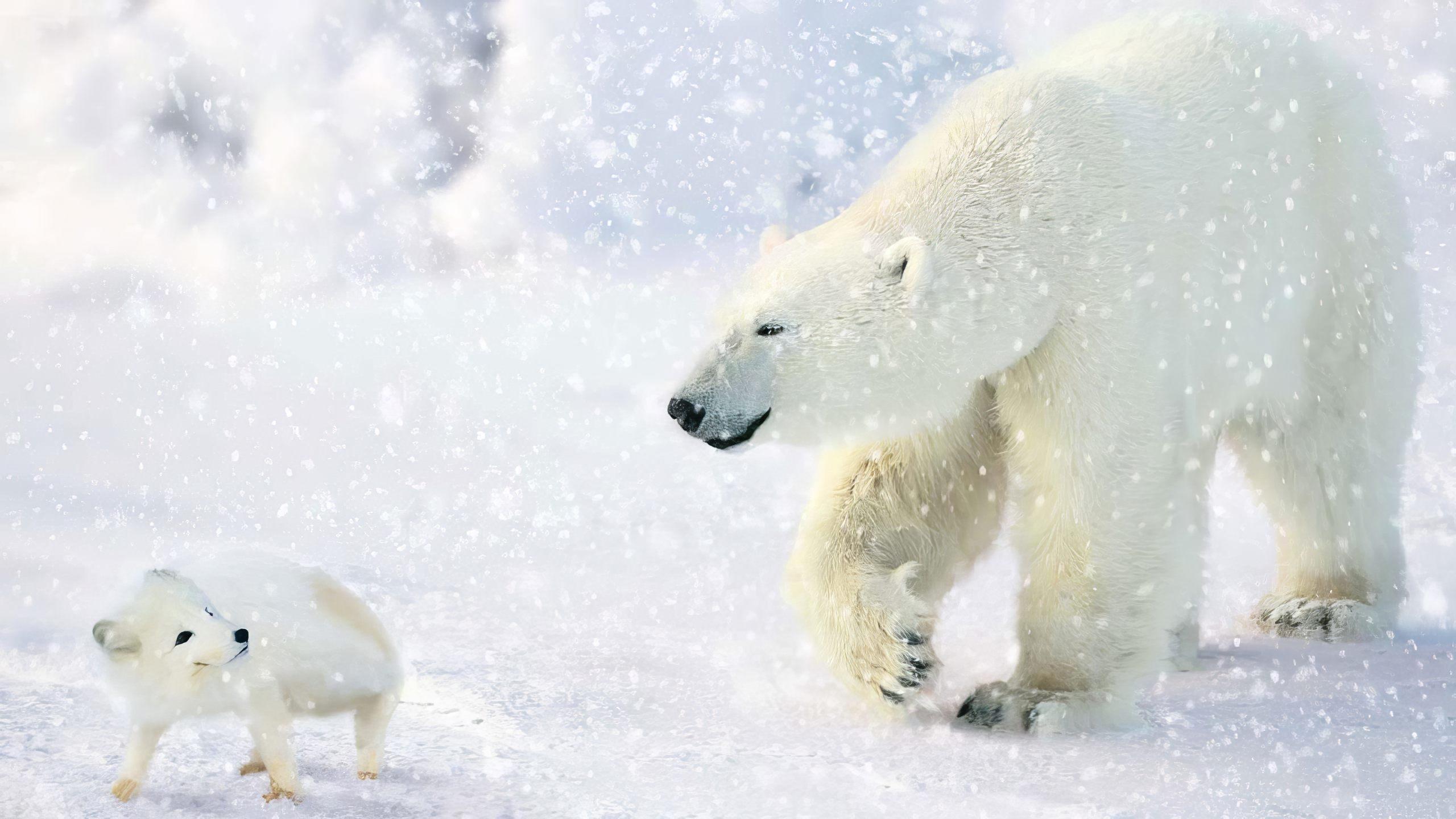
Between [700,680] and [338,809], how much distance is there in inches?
37.6

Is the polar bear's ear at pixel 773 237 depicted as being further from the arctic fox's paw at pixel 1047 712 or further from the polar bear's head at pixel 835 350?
the arctic fox's paw at pixel 1047 712

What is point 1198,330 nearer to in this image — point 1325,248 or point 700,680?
point 1325,248

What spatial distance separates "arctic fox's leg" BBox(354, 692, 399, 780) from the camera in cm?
184

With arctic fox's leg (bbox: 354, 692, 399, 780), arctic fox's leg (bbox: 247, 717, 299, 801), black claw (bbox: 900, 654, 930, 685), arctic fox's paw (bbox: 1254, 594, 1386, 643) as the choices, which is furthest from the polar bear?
arctic fox's leg (bbox: 247, 717, 299, 801)

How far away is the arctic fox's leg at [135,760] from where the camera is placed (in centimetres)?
176

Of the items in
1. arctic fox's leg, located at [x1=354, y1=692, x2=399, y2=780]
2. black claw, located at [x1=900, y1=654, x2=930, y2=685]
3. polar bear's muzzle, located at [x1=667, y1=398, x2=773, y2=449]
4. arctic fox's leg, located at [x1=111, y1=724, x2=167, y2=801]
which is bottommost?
arctic fox's leg, located at [x1=111, y1=724, x2=167, y2=801]

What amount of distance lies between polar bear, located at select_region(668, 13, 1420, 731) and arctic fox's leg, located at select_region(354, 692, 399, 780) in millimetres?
650

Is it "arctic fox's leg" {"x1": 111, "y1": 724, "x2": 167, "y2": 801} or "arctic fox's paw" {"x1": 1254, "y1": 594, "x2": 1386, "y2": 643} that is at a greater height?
"arctic fox's paw" {"x1": 1254, "y1": 594, "x2": 1386, "y2": 643}

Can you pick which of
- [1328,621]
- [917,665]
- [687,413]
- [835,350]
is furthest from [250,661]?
[1328,621]

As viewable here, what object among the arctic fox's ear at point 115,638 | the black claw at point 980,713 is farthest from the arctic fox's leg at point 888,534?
the arctic fox's ear at point 115,638

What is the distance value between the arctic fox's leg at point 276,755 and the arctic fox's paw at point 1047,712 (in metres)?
1.18

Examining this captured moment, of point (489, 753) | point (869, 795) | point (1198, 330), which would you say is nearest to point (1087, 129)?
point (1198, 330)

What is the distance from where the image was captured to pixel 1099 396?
231 centimetres

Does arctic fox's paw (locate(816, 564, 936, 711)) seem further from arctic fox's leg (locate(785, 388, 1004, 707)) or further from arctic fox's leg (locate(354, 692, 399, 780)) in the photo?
arctic fox's leg (locate(354, 692, 399, 780))
